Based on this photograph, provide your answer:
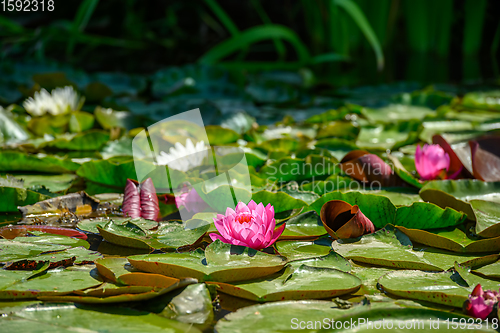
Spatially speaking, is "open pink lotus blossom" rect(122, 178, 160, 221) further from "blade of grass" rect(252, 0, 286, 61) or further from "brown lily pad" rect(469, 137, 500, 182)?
"blade of grass" rect(252, 0, 286, 61)

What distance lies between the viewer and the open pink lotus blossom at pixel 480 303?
627mm

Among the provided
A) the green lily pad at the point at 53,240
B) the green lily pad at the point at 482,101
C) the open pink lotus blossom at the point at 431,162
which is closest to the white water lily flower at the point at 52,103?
the green lily pad at the point at 53,240

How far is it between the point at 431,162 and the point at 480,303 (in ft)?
2.18

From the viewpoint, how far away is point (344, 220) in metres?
0.95

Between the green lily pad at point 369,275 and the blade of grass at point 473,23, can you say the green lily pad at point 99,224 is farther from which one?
the blade of grass at point 473,23

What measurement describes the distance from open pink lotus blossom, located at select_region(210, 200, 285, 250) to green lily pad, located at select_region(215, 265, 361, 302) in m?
0.09

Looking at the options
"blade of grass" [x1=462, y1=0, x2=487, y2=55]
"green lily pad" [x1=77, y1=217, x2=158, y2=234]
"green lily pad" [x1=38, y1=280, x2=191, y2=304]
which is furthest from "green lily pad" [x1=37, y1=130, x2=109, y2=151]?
"blade of grass" [x1=462, y1=0, x2=487, y2=55]

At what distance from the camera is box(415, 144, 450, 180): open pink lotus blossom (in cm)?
122

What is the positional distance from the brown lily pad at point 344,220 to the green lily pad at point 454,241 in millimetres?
83

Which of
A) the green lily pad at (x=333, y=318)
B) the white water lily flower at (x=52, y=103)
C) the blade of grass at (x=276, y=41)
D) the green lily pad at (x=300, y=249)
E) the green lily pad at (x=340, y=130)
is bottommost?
the green lily pad at (x=300, y=249)

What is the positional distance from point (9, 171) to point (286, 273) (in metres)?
1.06

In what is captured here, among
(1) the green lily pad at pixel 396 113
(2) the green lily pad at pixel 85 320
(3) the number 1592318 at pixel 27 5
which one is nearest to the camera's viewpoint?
(2) the green lily pad at pixel 85 320

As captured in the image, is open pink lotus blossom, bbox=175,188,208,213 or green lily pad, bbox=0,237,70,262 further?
open pink lotus blossom, bbox=175,188,208,213

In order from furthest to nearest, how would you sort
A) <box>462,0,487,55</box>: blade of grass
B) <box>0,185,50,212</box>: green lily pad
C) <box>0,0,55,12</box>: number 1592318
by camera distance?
<box>0,0,55,12</box>: number 1592318
<box>462,0,487,55</box>: blade of grass
<box>0,185,50,212</box>: green lily pad
